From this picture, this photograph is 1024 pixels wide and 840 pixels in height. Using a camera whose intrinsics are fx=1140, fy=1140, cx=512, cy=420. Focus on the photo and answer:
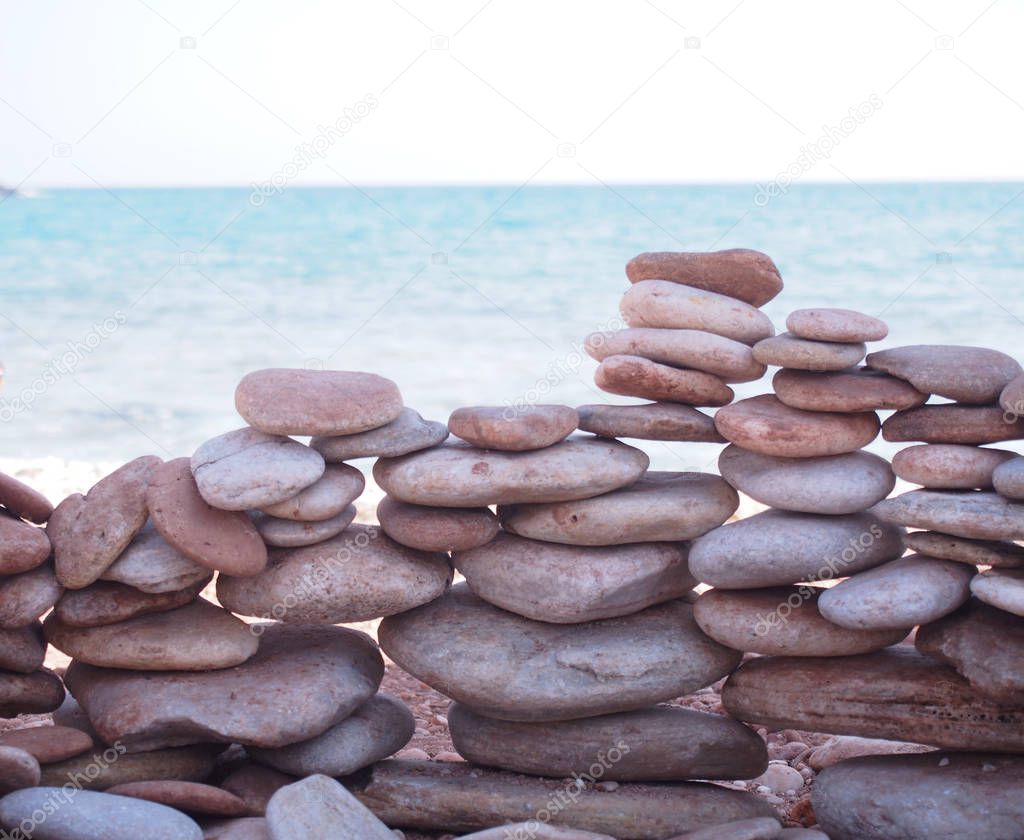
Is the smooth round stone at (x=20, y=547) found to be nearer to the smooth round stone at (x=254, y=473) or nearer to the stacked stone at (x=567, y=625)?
the smooth round stone at (x=254, y=473)

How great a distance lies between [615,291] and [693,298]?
39.9 feet

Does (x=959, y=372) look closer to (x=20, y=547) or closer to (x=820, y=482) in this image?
(x=820, y=482)

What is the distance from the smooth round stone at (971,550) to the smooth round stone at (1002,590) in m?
0.05

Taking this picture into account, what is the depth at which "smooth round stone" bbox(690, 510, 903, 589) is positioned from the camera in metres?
3.50

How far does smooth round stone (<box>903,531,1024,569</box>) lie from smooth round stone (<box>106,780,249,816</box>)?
221 cm

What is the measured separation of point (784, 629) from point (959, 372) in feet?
3.10

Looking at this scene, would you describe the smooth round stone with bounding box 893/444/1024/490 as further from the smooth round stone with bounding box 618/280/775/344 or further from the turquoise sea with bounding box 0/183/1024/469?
the turquoise sea with bounding box 0/183/1024/469

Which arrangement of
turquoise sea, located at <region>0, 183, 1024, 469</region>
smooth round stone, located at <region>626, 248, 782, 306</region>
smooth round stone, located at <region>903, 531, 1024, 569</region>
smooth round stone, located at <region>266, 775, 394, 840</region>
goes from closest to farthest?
1. smooth round stone, located at <region>266, 775, 394, 840</region>
2. smooth round stone, located at <region>903, 531, 1024, 569</region>
3. smooth round stone, located at <region>626, 248, 782, 306</region>
4. turquoise sea, located at <region>0, 183, 1024, 469</region>

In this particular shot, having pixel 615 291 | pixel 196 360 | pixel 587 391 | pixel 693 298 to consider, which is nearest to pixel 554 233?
pixel 615 291

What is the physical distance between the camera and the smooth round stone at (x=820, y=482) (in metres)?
3.54

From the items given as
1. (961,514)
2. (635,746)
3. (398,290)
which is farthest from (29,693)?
(398,290)

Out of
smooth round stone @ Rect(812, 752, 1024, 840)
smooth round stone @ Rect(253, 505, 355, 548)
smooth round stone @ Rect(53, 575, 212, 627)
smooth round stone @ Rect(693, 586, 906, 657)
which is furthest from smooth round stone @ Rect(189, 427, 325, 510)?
smooth round stone @ Rect(812, 752, 1024, 840)

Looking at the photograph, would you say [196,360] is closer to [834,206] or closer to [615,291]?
[615,291]

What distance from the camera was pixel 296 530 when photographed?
3.65m
